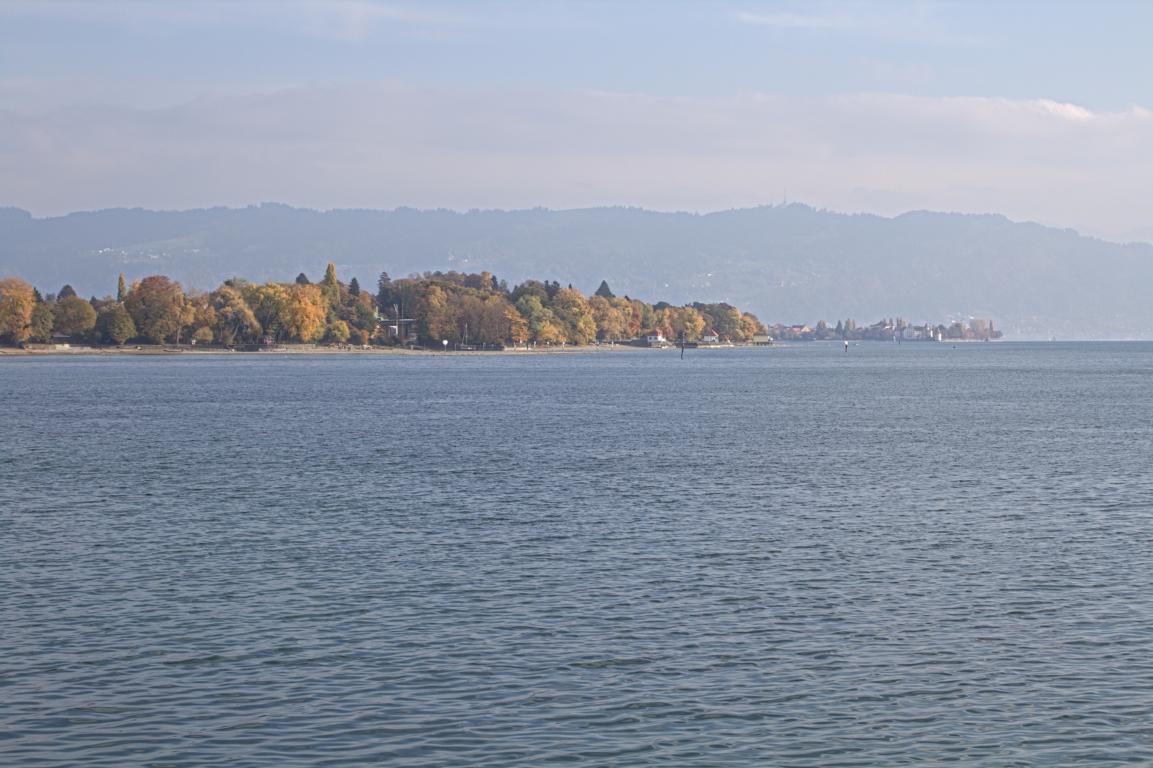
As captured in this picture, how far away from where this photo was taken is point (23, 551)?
121 ft

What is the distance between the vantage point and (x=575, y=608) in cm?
2969

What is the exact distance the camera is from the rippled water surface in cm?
2123

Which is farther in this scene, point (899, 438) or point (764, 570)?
point (899, 438)

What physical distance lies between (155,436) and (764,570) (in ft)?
173

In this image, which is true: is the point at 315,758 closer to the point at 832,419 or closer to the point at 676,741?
the point at 676,741

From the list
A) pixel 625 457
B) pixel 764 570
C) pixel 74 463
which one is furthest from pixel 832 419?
pixel 764 570

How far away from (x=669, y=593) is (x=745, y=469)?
28.9m

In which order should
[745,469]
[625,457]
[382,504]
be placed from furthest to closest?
[625,457]
[745,469]
[382,504]

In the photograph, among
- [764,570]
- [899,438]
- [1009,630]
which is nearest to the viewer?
[1009,630]

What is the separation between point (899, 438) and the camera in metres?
78.6

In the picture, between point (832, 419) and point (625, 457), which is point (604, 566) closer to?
point (625, 457)

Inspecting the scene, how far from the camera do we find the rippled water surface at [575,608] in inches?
836

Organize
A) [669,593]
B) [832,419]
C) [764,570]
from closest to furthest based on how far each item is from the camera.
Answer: [669,593], [764,570], [832,419]

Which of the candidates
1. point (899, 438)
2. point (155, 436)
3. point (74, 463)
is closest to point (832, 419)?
point (899, 438)
